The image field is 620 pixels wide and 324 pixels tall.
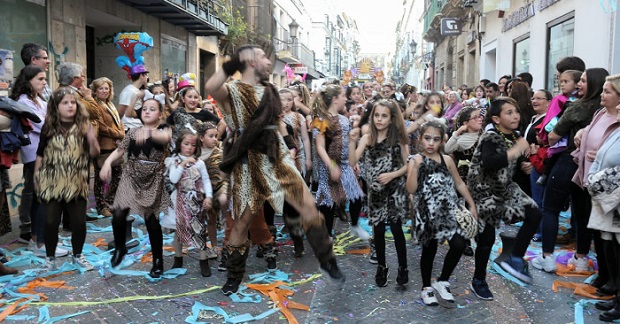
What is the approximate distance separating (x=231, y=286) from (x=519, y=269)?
249cm

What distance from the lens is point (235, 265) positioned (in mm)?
4355

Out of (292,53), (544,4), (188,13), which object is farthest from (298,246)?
(292,53)

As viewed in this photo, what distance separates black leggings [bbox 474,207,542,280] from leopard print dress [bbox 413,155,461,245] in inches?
15.0

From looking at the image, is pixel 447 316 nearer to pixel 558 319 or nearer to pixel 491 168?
pixel 558 319

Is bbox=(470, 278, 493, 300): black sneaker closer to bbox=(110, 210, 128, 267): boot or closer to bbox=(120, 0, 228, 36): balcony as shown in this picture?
bbox=(110, 210, 128, 267): boot

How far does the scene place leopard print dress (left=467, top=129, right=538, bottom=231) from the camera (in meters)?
4.34

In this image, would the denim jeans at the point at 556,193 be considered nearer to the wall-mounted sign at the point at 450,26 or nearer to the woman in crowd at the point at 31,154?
the woman in crowd at the point at 31,154

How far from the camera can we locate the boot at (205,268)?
4.93 meters

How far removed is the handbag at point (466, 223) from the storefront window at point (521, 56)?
1096cm

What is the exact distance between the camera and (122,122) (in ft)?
23.9

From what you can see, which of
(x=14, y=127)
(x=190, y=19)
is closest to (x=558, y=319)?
A: (x=14, y=127)

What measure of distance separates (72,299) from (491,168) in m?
3.48

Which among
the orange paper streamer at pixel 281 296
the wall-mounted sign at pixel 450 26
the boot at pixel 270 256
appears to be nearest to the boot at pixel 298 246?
the boot at pixel 270 256

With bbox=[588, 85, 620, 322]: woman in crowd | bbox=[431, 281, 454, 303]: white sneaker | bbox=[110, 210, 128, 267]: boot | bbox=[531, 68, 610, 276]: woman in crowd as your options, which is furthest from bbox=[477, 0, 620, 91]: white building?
bbox=[110, 210, 128, 267]: boot
